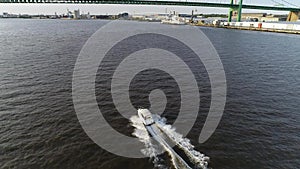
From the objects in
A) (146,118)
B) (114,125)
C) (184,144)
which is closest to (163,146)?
(184,144)

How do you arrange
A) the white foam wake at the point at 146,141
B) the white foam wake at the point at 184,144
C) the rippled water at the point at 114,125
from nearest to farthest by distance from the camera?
the white foam wake at the point at 146,141
the white foam wake at the point at 184,144
the rippled water at the point at 114,125

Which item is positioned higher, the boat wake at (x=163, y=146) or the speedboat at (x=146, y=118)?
the speedboat at (x=146, y=118)

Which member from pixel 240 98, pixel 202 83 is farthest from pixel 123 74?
pixel 240 98

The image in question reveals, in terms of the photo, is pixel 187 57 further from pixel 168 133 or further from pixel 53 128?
pixel 53 128

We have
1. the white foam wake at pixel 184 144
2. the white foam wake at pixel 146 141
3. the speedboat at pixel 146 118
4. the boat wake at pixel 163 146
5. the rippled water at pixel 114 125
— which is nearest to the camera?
the boat wake at pixel 163 146

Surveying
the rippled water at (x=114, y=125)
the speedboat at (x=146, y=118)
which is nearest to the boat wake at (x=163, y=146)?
the speedboat at (x=146, y=118)

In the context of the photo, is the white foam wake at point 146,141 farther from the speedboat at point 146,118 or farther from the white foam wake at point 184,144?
the white foam wake at point 184,144

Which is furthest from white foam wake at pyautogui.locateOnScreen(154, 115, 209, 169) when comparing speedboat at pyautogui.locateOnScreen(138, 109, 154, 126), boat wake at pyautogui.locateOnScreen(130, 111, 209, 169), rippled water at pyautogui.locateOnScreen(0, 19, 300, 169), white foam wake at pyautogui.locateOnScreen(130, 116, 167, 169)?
white foam wake at pyautogui.locateOnScreen(130, 116, 167, 169)

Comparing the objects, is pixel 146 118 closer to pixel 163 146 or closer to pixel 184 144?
pixel 163 146

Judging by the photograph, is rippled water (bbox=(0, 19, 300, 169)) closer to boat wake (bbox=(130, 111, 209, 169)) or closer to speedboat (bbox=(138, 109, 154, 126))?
boat wake (bbox=(130, 111, 209, 169))

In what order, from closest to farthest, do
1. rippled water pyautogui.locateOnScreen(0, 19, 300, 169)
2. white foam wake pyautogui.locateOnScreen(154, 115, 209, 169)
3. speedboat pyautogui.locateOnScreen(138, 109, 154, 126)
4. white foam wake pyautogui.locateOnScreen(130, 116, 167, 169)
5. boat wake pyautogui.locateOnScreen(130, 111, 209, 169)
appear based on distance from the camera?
1. boat wake pyautogui.locateOnScreen(130, 111, 209, 169)
2. white foam wake pyautogui.locateOnScreen(130, 116, 167, 169)
3. white foam wake pyautogui.locateOnScreen(154, 115, 209, 169)
4. rippled water pyautogui.locateOnScreen(0, 19, 300, 169)
5. speedboat pyautogui.locateOnScreen(138, 109, 154, 126)
